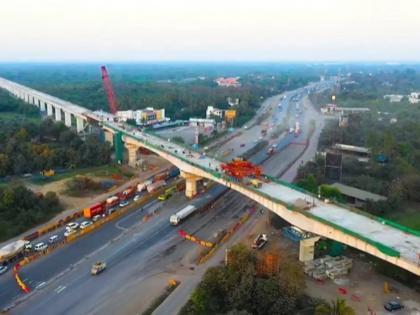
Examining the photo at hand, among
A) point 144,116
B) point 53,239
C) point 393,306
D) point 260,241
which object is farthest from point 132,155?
point 393,306

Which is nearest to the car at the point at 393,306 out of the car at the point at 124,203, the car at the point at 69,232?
the car at the point at 69,232

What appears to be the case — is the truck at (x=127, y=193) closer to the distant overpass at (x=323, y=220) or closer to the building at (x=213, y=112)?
the distant overpass at (x=323, y=220)

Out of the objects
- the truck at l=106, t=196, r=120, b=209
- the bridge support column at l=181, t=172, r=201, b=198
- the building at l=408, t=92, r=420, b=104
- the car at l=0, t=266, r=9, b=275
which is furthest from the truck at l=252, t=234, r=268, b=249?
the building at l=408, t=92, r=420, b=104

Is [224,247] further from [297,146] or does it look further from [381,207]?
[297,146]

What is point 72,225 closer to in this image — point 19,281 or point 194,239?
point 19,281

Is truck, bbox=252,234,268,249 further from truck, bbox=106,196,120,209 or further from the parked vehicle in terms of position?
truck, bbox=106,196,120,209

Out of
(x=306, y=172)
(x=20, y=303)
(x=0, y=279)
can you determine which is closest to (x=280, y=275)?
(x=20, y=303)
